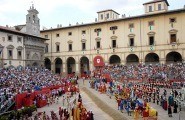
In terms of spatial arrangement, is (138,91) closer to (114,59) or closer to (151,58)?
(151,58)

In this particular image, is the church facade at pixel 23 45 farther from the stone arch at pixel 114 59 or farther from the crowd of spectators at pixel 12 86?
the stone arch at pixel 114 59

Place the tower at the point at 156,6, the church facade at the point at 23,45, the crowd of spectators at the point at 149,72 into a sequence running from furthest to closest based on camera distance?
the tower at the point at 156,6, the church facade at the point at 23,45, the crowd of spectators at the point at 149,72

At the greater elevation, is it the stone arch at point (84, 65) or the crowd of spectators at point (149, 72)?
the stone arch at point (84, 65)

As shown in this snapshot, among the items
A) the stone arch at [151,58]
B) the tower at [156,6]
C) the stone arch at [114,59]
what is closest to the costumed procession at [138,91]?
the stone arch at [114,59]

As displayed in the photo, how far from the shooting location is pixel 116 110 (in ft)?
76.5

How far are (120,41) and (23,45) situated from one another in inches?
726

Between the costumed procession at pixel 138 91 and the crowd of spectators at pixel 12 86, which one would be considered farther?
the crowd of spectators at pixel 12 86

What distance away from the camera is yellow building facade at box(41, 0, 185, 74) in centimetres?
4512

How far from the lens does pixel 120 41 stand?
50.2 metres

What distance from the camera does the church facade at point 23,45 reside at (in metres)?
42.2

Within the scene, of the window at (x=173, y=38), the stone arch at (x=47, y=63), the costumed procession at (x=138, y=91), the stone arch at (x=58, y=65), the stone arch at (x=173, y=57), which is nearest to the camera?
the costumed procession at (x=138, y=91)

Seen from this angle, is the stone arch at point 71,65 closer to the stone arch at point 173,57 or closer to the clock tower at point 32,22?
the clock tower at point 32,22

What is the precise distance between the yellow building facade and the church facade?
17.9 ft

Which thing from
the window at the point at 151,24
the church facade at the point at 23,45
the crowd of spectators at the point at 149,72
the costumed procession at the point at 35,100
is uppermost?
the window at the point at 151,24
